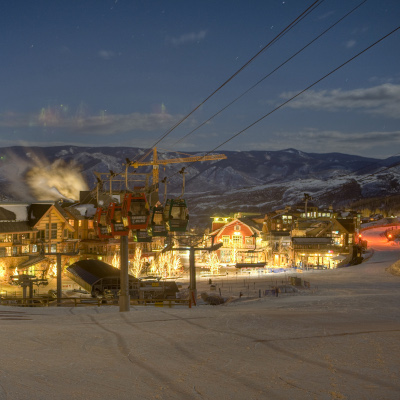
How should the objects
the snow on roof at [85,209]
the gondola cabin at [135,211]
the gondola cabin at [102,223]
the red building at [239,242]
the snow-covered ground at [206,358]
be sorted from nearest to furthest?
the snow-covered ground at [206,358] → the gondola cabin at [135,211] → the gondola cabin at [102,223] → the snow on roof at [85,209] → the red building at [239,242]

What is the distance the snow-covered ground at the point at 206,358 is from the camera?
287 inches

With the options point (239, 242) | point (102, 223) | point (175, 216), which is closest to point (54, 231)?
point (102, 223)

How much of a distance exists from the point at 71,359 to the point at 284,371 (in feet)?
14.5

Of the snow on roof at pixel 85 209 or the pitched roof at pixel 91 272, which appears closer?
the pitched roof at pixel 91 272

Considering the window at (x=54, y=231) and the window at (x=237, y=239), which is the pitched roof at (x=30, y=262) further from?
the window at (x=237, y=239)

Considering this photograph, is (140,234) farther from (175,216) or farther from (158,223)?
(175,216)

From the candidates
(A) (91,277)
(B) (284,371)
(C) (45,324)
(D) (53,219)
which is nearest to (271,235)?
(D) (53,219)

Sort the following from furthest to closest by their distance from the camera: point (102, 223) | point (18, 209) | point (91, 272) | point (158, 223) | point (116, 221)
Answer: point (18, 209), point (91, 272), point (158, 223), point (102, 223), point (116, 221)

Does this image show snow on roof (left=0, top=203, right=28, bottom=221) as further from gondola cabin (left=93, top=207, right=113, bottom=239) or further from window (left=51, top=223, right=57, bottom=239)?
gondola cabin (left=93, top=207, right=113, bottom=239)

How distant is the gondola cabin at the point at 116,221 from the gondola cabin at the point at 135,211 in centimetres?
59

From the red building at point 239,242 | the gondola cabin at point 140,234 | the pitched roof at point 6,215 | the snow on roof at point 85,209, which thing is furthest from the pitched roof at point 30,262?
the red building at point 239,242

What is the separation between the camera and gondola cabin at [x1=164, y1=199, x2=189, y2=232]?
2270cm

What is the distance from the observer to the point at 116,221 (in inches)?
799

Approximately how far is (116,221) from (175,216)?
357 centimetres
